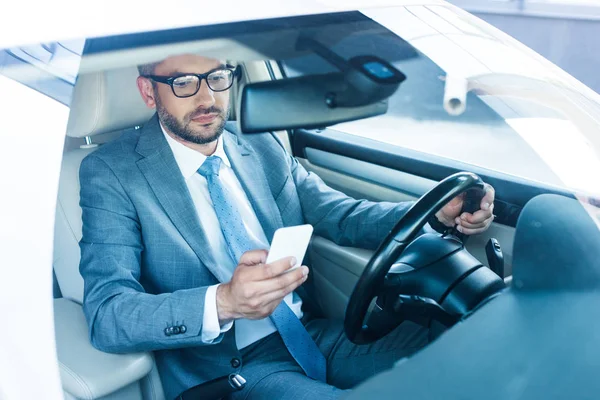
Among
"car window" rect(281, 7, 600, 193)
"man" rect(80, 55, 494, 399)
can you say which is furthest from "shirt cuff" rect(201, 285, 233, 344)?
"car window" rect(281, 7, 600, 193)

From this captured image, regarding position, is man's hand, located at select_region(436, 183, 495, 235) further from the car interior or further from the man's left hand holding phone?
the man's left hand holding phone

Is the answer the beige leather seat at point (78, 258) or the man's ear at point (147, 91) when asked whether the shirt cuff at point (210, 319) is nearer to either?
the beige leather seat at point (78, 258)

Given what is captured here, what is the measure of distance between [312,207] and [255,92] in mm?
599

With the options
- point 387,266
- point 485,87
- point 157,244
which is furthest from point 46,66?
point 485,87

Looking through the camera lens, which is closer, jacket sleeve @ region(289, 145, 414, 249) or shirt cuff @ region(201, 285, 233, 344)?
shirt cuff @ region(201, 285, 233, 344)

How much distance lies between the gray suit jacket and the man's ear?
0.11 m

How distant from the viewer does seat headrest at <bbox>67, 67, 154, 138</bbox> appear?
1197 mm

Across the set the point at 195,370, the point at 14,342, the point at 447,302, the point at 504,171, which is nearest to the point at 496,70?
the point at 504,171

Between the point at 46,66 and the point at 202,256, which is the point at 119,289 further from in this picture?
the point at 46,66

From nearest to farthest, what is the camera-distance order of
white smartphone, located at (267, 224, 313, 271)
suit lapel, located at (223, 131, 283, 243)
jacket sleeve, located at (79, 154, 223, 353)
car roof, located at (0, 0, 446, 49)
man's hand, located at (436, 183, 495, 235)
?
car roof, located at (0, 0, 446, 49)
white smartphone, located at (267, 224, 313, 271)
jacket sleeve, located at (79, 154, 223, 353)
man's hand, located at (436, 183, 495, 235)
suit lapel, located at (223, 131, 283, 243)

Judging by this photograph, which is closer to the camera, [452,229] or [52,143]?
[52,143]

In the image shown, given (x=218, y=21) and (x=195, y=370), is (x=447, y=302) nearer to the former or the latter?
(x=195, y=370)

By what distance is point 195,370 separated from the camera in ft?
5.06

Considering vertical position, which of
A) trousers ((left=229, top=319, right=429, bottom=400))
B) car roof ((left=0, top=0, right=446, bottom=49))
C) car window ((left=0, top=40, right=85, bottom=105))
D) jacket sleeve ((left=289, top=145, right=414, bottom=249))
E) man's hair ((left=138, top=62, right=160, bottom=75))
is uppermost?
car roof ((left=0, top=0, right=446, bottom=49))
